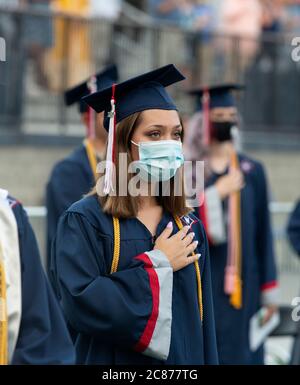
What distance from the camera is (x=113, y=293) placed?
11.8 ft

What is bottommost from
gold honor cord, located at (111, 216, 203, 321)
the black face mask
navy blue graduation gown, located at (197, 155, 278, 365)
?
navy blue graduation gown, located at (197, 155, 278, 365)

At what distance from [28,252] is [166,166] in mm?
813

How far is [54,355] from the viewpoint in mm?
3238

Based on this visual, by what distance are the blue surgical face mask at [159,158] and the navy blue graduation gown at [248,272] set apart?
2.34 metres

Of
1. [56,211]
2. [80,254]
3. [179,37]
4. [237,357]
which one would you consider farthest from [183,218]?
[179,37]

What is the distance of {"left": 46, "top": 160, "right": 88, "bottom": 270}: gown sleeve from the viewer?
5.59 meters

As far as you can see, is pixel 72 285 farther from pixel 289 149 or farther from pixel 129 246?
pixel 289 149

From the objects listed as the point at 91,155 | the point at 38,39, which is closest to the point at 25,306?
the point at 91,155

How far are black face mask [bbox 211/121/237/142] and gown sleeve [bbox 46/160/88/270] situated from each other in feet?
3.99

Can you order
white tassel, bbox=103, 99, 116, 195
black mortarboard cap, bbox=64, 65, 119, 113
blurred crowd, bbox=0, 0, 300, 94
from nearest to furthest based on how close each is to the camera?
white tassel, bbox=103, 99, 116, 195 < black mortarboard cap, bbox=64, 65, 119, 113 < blurred crowd, bbox=0, 0, 300, 94

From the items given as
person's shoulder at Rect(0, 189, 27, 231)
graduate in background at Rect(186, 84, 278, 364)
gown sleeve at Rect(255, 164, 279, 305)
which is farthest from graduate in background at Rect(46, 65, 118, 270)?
person's shoulder at Rect(0, 189, 27, 231)

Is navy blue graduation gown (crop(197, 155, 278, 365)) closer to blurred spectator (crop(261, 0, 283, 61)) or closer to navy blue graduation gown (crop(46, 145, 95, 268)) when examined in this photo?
navy blue graduation gown (crop(46, 145, 95, 268))

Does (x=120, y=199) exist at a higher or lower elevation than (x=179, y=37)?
lower

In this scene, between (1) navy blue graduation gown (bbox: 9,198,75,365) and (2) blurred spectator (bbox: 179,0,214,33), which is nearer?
(1) navy blue graduation gown (bbox: 9,198,75,365)
